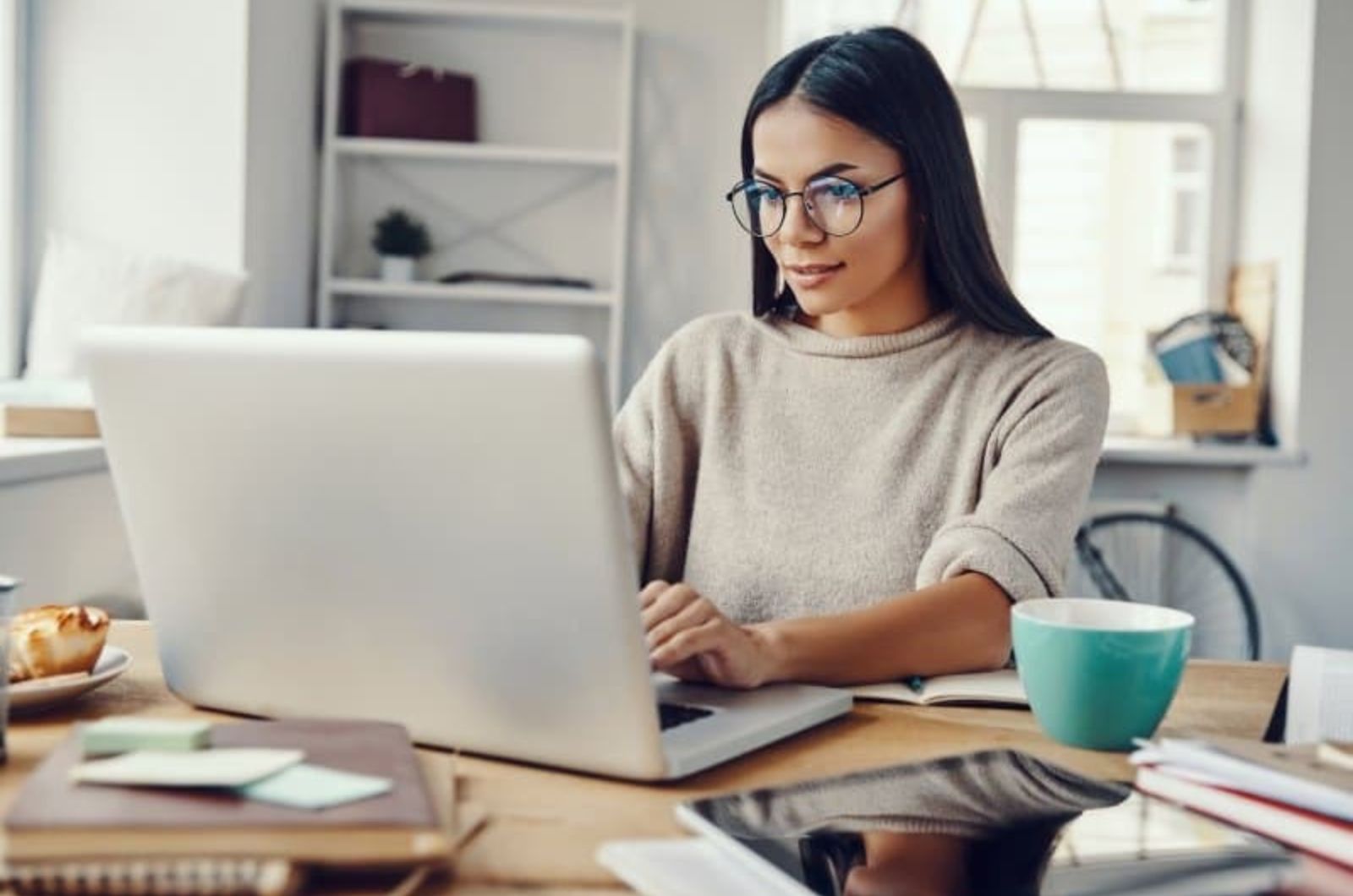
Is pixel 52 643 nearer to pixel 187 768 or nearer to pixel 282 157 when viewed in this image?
pixel 187 768

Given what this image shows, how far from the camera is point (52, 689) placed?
997 mm

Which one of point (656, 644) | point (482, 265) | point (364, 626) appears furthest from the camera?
point (482, 265)

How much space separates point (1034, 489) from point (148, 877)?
90 cm

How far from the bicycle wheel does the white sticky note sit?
135 inches

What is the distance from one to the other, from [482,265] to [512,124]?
381 mm

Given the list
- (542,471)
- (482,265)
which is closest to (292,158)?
(482,265)

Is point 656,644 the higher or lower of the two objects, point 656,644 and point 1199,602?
the higher

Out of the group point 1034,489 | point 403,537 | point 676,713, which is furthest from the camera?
point 1034,489

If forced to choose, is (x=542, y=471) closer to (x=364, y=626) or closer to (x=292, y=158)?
(x=364, y=626)

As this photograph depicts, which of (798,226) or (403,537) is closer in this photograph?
(403,537)

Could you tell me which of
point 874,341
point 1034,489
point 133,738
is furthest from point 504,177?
point 133,738

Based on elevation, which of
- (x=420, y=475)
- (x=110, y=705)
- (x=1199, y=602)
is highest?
(x=420, y=475)

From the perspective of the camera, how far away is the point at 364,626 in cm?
90

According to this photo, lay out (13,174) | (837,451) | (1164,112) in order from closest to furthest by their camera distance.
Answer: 1. (837,451)
2. (13,174)
3. (1164,112)
